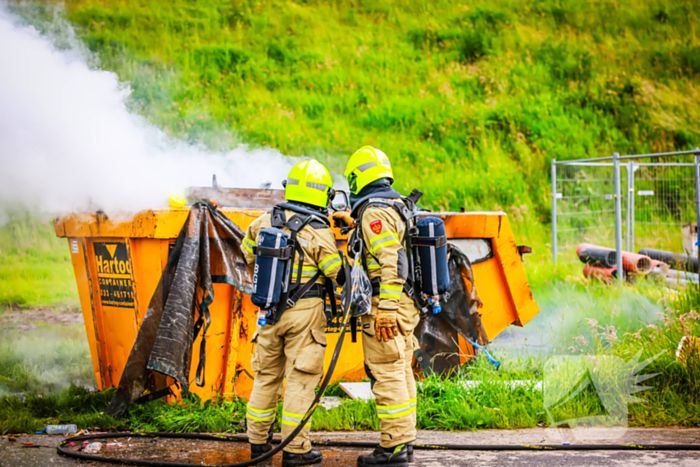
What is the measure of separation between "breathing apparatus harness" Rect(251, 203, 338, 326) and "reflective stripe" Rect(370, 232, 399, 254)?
12.5 inches

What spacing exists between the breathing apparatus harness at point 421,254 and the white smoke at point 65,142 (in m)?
1.62

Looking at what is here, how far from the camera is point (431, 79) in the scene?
44.4ft

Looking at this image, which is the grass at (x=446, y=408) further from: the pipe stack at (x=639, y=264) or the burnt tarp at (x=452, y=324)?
the pipe stack at (x=639, y=264)

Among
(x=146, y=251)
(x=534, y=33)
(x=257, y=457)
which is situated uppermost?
(x=534, y=33)

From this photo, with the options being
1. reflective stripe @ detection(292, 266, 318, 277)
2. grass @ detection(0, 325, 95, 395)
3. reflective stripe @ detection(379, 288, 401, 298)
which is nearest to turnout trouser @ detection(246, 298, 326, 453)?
reflective stripe @ detection(292, 266, 318, 277)

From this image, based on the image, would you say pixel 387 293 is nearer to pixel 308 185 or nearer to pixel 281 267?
pixel 281 267

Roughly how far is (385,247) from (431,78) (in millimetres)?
11109

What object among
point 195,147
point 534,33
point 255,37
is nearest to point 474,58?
point 534,33

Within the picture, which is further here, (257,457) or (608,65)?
(608,65)

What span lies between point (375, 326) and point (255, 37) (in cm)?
1193

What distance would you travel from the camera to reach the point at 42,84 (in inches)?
173

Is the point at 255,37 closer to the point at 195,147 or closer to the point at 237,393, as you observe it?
the point at 195,147

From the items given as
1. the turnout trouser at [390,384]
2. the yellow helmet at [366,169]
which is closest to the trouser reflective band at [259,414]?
the turnout trouser at [390,384]

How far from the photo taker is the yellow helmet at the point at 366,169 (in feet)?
11.4
